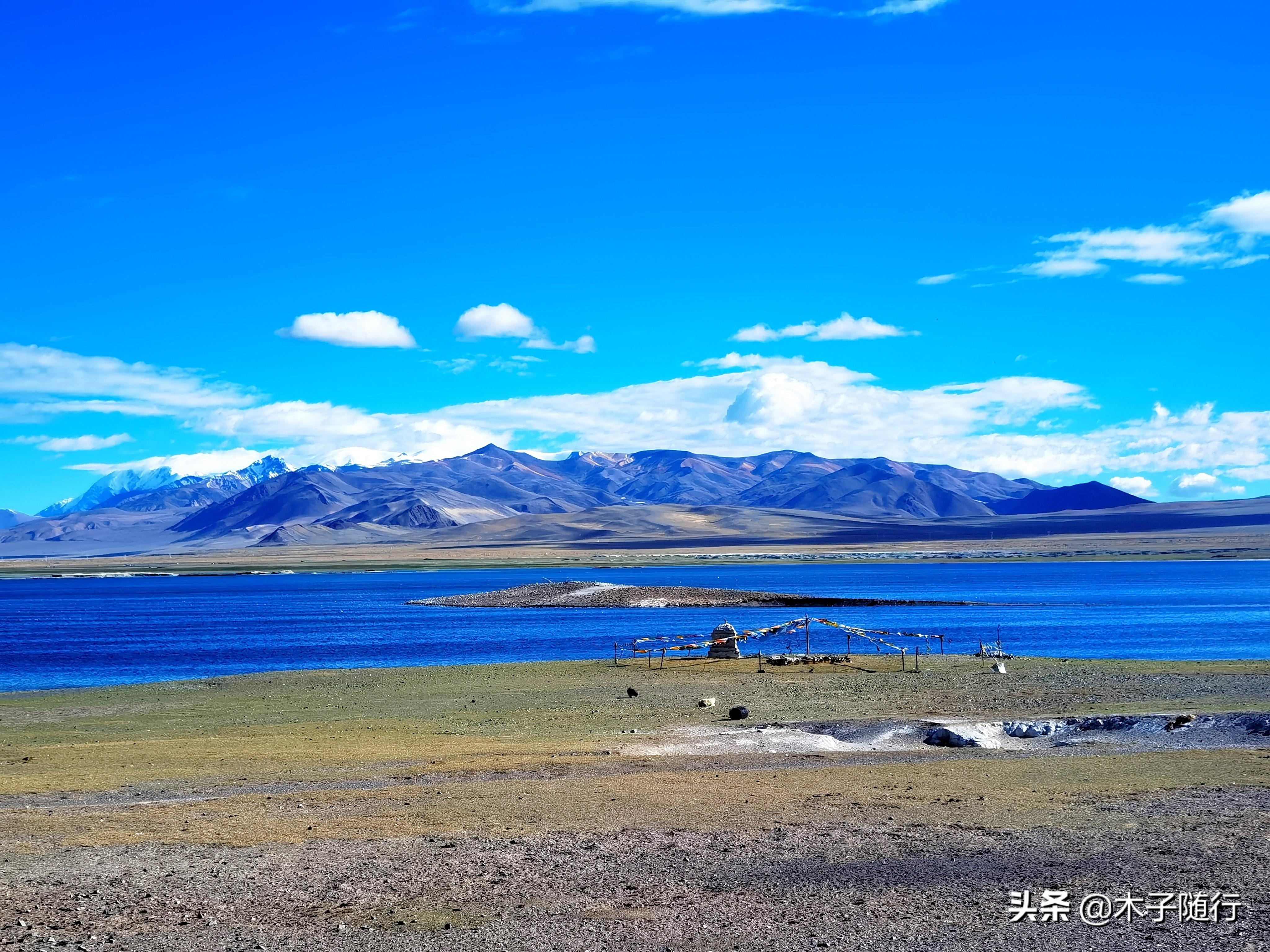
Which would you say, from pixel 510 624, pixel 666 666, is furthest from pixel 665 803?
pixel 510 624

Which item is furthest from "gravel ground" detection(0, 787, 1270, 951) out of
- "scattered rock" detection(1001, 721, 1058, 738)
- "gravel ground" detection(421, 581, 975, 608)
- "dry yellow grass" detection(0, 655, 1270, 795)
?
"gravel ground" detection(421, 581, 975, 608)

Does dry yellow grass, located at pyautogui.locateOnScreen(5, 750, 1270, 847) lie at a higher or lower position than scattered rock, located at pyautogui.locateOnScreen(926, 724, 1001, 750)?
higher

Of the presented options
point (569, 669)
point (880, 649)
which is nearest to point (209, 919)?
point (569, 669)

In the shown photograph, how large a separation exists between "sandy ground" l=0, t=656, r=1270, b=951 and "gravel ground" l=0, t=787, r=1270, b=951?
5 cm

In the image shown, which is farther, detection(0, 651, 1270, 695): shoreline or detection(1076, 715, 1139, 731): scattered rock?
detection(0, 651, 1270, 695): shoreline

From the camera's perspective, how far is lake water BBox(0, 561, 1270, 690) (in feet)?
193

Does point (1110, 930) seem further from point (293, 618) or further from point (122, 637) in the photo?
point (293, 618)

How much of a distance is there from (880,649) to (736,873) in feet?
152

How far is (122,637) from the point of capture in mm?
77250

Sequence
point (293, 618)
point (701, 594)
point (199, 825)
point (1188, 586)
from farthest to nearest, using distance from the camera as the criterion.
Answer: point (1188, 586) → point (701, 594) → point (293, 618) → point (199, 825)

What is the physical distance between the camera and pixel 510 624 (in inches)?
3359

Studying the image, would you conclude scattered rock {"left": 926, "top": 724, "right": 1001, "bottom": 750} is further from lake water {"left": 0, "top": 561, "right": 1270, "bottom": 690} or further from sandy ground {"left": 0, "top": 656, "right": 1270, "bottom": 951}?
lake water {"left": 0, "top": 561, "right": 1270, "bottom": 690}

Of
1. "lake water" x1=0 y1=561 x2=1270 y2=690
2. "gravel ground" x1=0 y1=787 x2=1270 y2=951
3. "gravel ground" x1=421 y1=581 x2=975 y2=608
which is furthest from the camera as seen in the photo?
"gravel ground" x1=421 y1=581 x2=975 y2=608

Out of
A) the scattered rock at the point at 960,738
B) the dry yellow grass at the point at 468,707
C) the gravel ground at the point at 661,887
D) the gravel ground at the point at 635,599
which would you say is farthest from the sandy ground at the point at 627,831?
the gravel ground at the point at 635,599
